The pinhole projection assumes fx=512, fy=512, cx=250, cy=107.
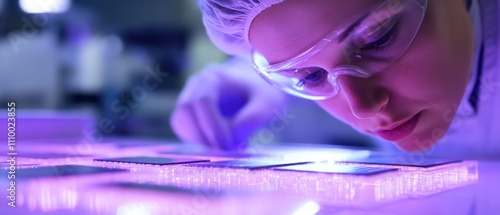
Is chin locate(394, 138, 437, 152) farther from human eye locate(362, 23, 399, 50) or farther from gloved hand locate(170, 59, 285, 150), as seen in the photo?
gloved hand locate(170, 59, 285, 150)

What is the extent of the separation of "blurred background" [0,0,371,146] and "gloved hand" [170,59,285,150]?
1.48 meters

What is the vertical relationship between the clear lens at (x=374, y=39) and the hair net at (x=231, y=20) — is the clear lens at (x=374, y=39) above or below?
below

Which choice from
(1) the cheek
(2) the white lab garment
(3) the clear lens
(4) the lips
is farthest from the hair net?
(2) the white lab garment

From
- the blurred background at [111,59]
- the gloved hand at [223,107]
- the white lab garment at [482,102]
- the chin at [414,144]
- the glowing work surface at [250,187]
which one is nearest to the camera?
the glowing work surface at [250,187]

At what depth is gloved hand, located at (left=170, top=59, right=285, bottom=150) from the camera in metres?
1.50

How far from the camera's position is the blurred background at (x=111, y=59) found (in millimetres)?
3408

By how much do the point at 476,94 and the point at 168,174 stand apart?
95 centimetres

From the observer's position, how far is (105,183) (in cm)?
79

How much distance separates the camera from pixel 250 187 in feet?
2.44

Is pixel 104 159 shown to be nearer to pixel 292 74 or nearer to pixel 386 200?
pixel 292 74

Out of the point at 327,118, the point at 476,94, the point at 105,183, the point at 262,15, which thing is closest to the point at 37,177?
the point at 105,183

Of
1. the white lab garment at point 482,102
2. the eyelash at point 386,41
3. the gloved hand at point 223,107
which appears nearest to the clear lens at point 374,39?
the eyelash at point 386,41

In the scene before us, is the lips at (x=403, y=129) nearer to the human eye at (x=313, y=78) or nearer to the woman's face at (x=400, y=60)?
the woman's face at (x=400, y=60)

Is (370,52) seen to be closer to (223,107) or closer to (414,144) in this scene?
(414,144)
